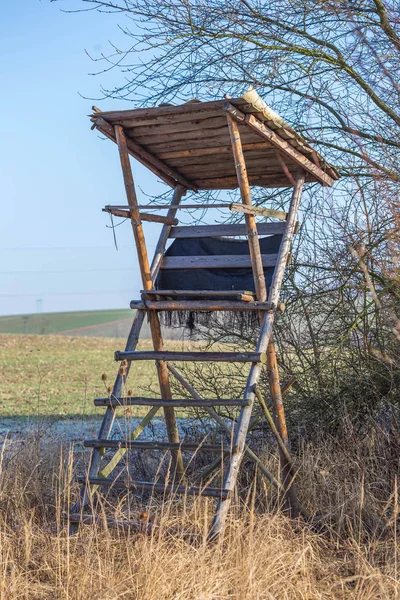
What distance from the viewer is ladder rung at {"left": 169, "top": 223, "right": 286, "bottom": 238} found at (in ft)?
20.5

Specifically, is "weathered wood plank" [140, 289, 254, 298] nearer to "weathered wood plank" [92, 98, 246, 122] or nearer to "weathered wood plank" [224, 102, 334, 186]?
"weathered wood plank" [224, 102, 334, 186]

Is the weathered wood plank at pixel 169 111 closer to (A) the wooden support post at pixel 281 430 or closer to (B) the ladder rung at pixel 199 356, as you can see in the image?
(B) the ladder rung at pixel 199 356

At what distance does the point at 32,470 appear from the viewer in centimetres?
656

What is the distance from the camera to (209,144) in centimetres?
603

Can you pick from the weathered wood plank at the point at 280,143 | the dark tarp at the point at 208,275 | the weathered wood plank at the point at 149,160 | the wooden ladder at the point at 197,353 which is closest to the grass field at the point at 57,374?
the dark tarp at the point at 208,275

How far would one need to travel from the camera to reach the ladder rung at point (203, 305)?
5766 mm

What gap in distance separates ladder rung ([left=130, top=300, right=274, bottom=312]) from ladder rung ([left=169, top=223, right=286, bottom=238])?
64 cm

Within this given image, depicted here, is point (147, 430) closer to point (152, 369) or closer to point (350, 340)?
point (350, 340)

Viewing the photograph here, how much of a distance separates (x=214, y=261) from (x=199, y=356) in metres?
0.93

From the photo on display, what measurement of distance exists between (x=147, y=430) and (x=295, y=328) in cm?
391

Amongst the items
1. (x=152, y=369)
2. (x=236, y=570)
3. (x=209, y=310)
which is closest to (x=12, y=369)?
(x=152, y=369)

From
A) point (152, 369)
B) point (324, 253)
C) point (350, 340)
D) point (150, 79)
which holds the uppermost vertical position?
point (150, 79)

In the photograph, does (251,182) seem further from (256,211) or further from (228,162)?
(256,211)

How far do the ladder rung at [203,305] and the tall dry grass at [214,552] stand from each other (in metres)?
1.49
